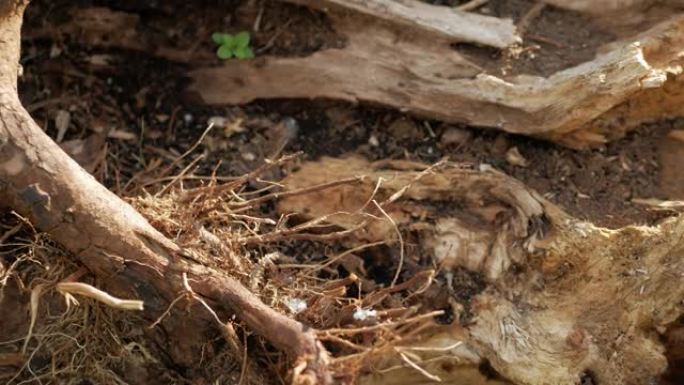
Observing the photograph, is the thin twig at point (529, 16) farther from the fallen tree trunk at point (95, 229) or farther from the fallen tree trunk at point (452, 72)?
the fallen tree trunk at point (95, 229)

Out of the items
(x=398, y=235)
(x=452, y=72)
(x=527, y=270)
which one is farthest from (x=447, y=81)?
(x=527, y=270)

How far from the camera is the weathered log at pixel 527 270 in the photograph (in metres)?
2.03

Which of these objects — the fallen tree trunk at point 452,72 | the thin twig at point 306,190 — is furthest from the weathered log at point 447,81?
the thin twig at point 306,190

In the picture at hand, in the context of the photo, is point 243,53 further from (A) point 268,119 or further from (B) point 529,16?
(B) point 529,16

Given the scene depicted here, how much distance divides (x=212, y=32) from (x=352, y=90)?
455 mm

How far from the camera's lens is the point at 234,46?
7.91 feet

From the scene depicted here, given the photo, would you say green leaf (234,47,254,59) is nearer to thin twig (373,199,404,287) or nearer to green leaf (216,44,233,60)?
green leaf (216,44,233,60)

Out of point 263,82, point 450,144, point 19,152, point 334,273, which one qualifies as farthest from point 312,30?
point 19,152

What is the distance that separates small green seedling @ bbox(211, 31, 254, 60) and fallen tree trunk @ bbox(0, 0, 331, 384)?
24.9 inches

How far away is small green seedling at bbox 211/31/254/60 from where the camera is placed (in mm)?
2398

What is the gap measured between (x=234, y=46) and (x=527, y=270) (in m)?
1.01

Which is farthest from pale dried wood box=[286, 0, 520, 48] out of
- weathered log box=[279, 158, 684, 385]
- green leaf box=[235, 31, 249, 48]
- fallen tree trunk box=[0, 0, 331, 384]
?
fallen tree trunk box=[0, 0, 331, 384]

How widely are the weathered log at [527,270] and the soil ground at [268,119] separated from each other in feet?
0.38

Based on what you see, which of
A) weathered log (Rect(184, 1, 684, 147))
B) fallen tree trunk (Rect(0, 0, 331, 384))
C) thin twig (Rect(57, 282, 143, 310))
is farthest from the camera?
weathered log (Rect(184, 1, 684, 147))
